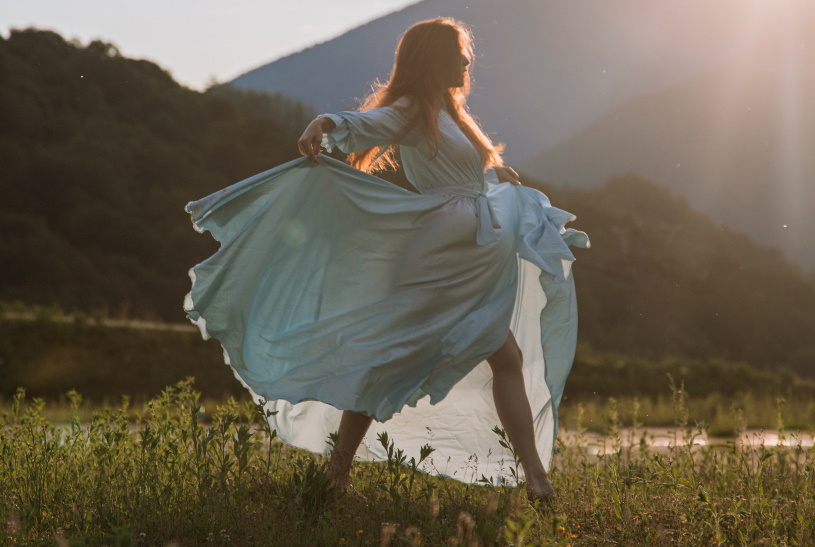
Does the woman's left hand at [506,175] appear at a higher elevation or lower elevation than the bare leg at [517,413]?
higher

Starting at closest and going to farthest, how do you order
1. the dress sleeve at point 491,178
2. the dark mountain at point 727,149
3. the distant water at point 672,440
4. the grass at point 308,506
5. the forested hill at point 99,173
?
the grass at point 308,506 → the distant water at point 672,440 → the dress sleeve at point 491,178 → the forested hill at point 99,173 → the dark mountain at point 727,149

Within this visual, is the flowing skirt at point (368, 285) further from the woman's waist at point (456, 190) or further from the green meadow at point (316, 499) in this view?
the green meadow at point (316, 499)

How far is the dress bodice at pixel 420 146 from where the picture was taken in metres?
3.00

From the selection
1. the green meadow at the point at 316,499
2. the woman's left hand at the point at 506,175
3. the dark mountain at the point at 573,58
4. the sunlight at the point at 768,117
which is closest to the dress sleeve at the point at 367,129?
the woman's left hand at the point at 506,175

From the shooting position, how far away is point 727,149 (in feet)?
134

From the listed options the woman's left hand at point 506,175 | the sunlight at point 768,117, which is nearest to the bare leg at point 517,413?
the woman's left hand at point 506,175

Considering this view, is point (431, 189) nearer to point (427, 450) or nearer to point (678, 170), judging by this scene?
point (427, 450)

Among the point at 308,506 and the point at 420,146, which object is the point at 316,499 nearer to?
the point at 308,506

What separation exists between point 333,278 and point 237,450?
3.32ft

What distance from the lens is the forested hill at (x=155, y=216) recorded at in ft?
77.2

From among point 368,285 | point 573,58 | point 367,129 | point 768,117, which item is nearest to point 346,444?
point 368,285

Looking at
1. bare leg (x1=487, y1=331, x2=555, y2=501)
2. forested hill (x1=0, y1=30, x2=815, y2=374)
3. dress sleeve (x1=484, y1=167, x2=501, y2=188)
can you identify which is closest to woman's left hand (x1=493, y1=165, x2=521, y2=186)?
dress sleeve (x1=484, y1=167, x2=501, y2=188)

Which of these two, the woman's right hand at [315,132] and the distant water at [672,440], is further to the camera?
the distant water at [672,440]

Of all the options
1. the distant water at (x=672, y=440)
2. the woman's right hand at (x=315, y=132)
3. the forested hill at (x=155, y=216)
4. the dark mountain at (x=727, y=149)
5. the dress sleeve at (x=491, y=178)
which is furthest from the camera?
the dark mountain at (x=727, y=149)
